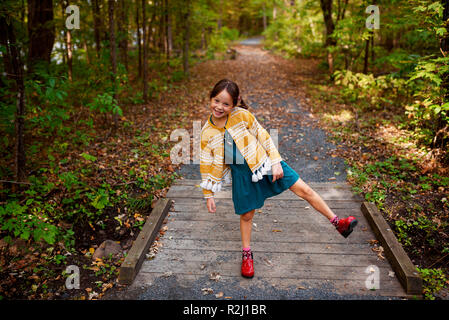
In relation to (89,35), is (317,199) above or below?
below

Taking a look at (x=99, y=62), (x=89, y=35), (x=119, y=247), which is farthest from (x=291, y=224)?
(x=89, y=35)

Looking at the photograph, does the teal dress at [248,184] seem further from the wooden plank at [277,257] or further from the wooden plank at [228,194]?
the wooden plank at [228,194]

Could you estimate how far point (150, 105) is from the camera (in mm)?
9289

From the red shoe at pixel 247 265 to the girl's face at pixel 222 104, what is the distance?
60.4 inches

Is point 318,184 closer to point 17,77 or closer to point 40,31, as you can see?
point 17,77

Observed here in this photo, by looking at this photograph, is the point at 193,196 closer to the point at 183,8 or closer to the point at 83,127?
the point at 83,127

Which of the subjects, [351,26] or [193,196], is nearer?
[193,196]

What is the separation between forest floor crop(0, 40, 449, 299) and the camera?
3.41 meters

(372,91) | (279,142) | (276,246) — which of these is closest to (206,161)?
(276,246)

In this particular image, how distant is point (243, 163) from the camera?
295 centimetres

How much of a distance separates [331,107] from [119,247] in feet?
24.1

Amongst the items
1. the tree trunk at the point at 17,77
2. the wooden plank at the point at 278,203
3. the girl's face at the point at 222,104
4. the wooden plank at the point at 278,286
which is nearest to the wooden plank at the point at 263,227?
the wooden plank at the point at 278,203

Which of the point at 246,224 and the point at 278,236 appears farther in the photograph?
the point at 278,236

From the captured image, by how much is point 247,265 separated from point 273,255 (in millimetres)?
454
